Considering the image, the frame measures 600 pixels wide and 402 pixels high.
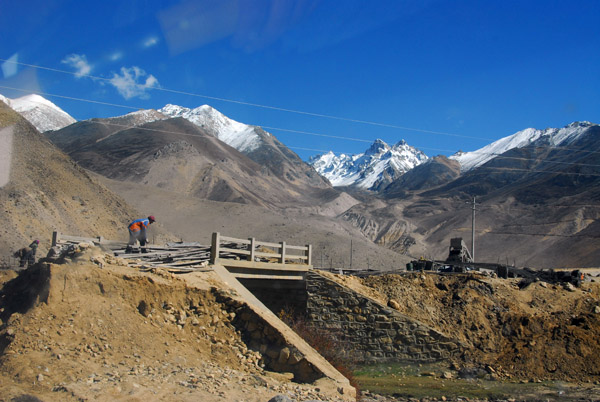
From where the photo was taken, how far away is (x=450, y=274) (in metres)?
24.3

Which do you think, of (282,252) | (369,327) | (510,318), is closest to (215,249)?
(282,252)

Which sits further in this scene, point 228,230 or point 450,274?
point 228,230

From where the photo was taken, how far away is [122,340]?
37.0 feet

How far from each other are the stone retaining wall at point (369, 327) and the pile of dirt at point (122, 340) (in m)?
7.45

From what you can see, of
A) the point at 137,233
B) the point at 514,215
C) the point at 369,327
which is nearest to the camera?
the point at 137,233

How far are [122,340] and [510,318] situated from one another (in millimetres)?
15424

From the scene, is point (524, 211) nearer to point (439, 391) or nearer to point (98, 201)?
point (98, 201)

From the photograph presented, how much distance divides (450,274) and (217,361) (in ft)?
47.7

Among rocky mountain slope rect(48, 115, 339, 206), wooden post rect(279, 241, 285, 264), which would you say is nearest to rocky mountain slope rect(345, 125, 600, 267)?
rocky mountain slope rect(48, 115, 339, 206)

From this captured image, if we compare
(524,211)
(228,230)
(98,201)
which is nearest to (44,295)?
(98,201)

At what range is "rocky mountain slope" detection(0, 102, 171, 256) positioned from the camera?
39031mm

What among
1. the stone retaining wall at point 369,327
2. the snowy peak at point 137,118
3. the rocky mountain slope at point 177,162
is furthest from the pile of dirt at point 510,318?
the snowy peak at point 137,118

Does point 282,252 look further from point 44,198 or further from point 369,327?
point 44,198

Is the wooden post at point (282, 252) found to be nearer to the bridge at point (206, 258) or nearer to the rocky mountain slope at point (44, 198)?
the bridge at point (206, 258)
